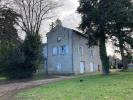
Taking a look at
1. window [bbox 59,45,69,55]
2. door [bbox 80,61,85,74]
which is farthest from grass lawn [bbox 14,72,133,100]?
door [bbox 80,61,85,74]

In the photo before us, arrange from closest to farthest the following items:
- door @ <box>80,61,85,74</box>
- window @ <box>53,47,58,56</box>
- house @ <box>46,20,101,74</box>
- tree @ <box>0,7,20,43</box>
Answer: tree @ <box>0,7,20,43</box>
house @ <box>46,20,101,74</box>
door @ <box>80,61,85,74</box>
window @ <box>53,47,58,56</box>

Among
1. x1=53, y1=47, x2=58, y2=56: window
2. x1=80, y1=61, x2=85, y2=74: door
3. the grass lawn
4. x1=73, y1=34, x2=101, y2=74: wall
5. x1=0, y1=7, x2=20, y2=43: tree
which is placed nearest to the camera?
the grass lawn

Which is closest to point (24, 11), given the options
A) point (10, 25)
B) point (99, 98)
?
point (10, 25)

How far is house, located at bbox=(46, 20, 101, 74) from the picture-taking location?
49781mm

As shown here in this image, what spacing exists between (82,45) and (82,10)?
1283cm

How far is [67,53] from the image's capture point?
50469mm

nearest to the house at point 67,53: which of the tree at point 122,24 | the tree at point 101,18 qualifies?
the tree at point 101,18

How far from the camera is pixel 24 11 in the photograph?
4719 cm

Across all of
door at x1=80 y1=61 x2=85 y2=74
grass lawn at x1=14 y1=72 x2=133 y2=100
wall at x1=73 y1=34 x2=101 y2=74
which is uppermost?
wall at x1=73 y1=34 x2=101 y2=74

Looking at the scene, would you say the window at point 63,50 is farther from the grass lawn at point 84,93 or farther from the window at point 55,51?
the grass lawn at point 84,93

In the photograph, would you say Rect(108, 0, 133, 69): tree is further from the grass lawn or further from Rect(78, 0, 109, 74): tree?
the grass lawn

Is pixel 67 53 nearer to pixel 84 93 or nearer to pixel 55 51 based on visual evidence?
pixel 55 51

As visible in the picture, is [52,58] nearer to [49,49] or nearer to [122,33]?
[49,49]

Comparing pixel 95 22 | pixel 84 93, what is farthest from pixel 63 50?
pixel 84 93
